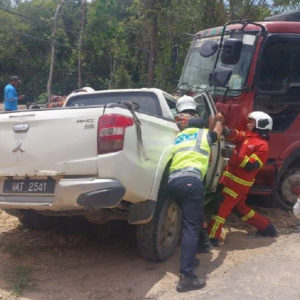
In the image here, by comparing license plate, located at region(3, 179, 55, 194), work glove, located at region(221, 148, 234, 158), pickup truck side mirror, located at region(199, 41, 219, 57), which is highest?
pickup truck side mirror, located at region(199, 41, 219, 57)

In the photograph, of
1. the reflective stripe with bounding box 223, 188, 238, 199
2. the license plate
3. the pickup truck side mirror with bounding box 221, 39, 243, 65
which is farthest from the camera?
the pickup truck side mirror with bounding box 221, 39, 243, 65

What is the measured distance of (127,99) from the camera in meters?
6.07

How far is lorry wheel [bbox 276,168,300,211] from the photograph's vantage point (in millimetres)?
6871

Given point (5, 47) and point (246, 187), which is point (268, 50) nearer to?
point (246, 187)

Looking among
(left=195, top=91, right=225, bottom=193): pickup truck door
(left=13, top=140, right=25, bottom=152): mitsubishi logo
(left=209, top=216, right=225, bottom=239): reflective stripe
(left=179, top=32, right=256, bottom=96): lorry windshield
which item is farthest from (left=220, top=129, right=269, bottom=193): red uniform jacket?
(left=13, top=140, right=25, bottom=152): mitsubishi logo

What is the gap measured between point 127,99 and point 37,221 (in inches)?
73.0

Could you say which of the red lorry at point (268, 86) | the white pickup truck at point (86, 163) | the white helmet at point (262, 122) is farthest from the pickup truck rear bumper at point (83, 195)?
the red lorry at point (268, 86)

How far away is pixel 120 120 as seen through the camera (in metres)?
4.06

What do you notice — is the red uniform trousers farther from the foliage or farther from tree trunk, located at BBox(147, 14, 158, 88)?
tree trunk, located at BBox(147, 14, 158, 88)

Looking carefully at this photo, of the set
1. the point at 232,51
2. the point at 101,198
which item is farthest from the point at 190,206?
the point at 232,51

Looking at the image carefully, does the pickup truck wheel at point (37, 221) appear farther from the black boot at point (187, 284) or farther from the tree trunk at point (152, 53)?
the tree trunk at point (152, 53)

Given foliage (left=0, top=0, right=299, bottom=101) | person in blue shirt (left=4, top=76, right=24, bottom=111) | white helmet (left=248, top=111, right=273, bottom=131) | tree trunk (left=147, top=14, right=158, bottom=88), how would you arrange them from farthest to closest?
tree trunk (left=147, top=14, right=158, bottom=88), foliage (left=0, top=0, right=299, bottom=101), person in blue shirt (left=4, top=76, right=24, bottom=111), white helmet (left=248, top=111, right=273, bottom=131)

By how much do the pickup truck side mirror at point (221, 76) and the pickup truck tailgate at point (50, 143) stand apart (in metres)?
2.87

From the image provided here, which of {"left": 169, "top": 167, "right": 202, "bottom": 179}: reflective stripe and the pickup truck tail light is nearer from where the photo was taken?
Result: the pickup truck tail light
